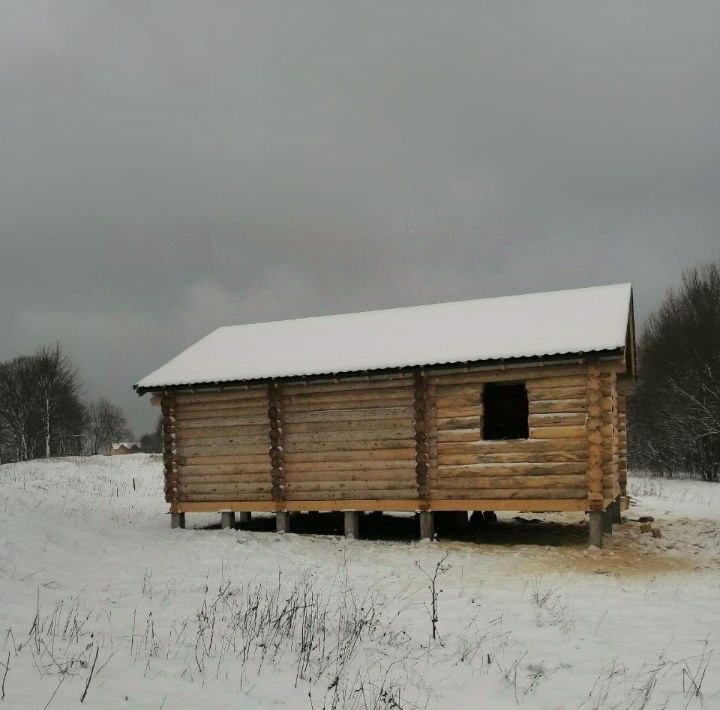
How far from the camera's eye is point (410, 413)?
14305mm

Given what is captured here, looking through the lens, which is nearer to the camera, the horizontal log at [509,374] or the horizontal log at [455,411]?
the horizontal log at [509,374]

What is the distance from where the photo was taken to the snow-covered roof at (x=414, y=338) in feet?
44.4

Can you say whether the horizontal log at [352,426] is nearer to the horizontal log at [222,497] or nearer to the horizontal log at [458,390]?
the horizontal log at [458,390]

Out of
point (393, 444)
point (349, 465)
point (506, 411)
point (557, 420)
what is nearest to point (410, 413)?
point (393, 444)

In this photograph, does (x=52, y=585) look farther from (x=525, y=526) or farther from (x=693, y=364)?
(x=693, y=364)

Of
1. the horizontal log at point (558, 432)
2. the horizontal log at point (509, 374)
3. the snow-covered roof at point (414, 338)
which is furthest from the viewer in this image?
the snow-covered roof at point (414, 338)

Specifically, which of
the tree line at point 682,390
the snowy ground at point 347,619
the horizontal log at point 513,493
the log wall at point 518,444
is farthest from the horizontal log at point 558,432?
the tree line at point 682,390

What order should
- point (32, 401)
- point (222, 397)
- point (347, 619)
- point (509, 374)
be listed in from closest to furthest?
1. point (347, 619)
2. point (509, 374)
3. point (222, 397)
4. point (32, 401)

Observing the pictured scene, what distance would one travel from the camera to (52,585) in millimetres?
9109

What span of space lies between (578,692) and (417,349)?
9.47 metres

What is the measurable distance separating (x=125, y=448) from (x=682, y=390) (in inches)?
2765

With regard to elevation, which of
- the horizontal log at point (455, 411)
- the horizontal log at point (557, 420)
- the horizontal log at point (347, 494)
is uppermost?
the horizontal log at point (455, 411)

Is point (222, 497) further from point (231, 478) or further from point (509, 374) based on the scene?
point (509, 374)

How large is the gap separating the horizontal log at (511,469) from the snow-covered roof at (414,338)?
85.5 inches
